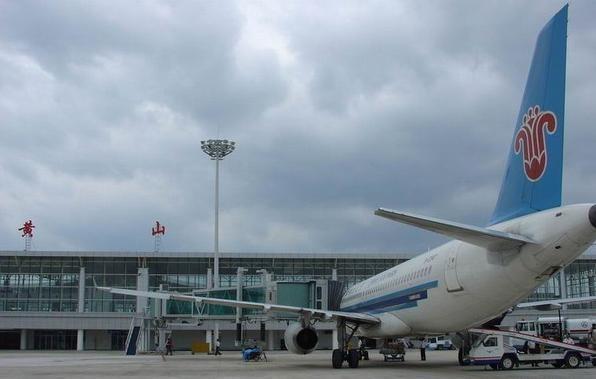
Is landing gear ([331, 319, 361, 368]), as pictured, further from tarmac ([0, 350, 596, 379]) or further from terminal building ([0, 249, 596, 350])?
terminal building ([0, 249, 596, 350])

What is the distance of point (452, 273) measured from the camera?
61.6 feet

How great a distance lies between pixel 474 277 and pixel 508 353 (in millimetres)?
7444

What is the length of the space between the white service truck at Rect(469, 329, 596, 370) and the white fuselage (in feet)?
8.22

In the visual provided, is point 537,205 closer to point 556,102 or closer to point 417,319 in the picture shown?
point 556,102

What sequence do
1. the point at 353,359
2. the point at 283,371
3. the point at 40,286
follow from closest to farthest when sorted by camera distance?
the point at 283,371 < the point at 353,359 < the point at 40,286

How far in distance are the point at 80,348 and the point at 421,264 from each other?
164 feet

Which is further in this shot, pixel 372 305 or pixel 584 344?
pixel 584 344

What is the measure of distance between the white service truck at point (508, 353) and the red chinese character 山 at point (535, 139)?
9.01 metres

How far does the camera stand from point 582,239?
46.9 feet

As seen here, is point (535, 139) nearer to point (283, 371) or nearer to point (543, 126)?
point (543, 126)

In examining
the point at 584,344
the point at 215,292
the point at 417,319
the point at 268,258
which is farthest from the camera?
the point at 268,258

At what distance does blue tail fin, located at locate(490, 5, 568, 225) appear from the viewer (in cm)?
1549

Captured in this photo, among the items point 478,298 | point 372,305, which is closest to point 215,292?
point 372,305

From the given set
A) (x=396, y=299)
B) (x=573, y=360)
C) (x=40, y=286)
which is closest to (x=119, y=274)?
(x=40, y=286)
